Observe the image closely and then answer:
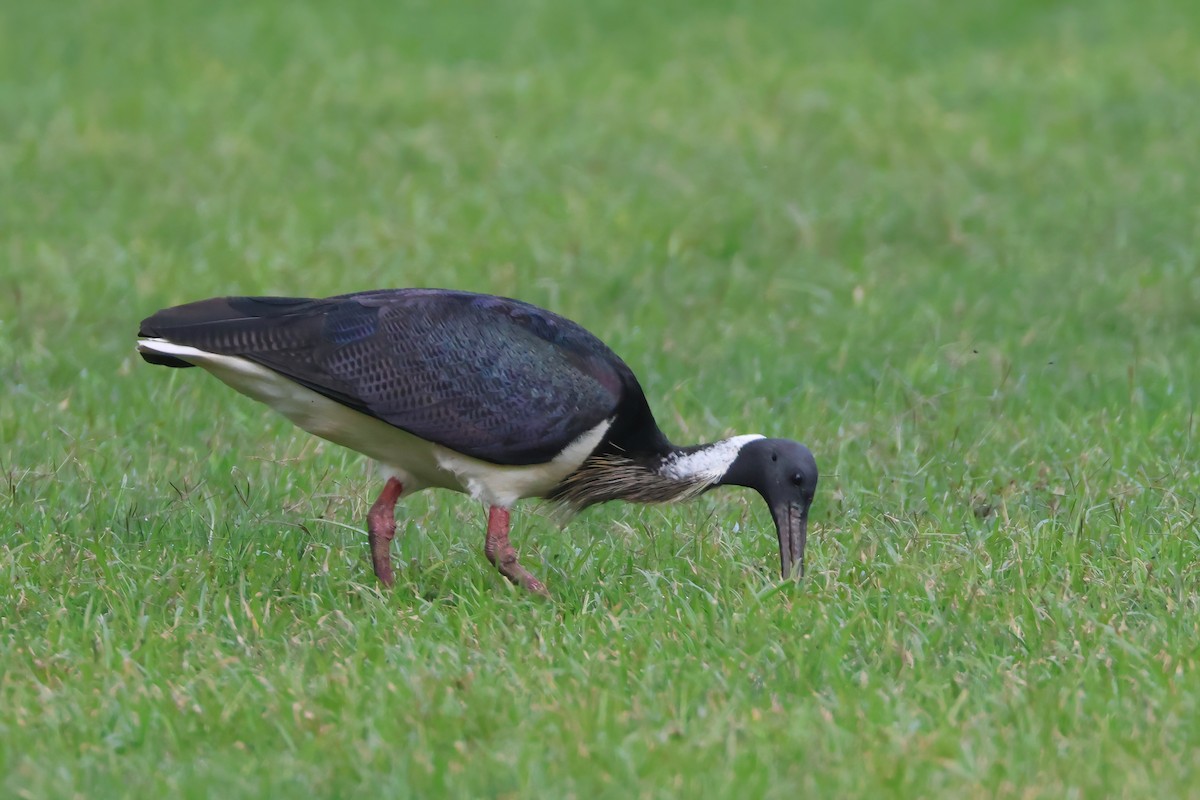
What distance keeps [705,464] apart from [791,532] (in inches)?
15.5

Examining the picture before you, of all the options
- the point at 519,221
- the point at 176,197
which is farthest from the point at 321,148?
the point at 519,221

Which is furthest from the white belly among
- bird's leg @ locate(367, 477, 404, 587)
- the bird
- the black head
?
the black head

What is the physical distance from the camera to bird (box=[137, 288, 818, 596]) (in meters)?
5.61

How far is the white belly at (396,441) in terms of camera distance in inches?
223

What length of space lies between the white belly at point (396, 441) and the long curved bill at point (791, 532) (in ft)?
1.97

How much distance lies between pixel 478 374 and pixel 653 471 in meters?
0.65

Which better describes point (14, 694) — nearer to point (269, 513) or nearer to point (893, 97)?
point (269, 513)

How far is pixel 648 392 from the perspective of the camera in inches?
303

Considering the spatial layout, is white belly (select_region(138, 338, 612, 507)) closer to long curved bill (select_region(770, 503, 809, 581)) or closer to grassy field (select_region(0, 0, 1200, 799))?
grassy field (select_region(0, 0, 1200, 799))

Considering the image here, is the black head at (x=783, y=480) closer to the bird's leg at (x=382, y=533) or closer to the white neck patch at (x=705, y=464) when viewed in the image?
the white neck patch at (x=705, y=464)

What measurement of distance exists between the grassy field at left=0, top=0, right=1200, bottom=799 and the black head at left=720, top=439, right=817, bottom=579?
19 cm

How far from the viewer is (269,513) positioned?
6.20m

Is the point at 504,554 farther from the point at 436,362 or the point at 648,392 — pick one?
the point at 648,392

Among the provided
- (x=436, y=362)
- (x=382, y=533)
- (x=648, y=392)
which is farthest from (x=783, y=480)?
(x=648, y=392)
